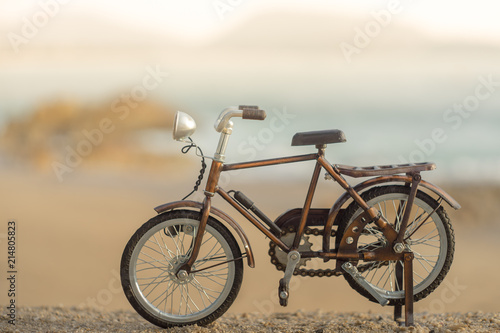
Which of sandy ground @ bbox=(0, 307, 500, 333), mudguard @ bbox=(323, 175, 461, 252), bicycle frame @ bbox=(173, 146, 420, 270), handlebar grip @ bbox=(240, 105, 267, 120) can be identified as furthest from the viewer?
sandy ground @ bbox=(0, 307, 500, 333)

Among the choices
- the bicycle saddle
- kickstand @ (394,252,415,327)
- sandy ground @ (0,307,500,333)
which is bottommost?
sandy ground @ (0,307,500,333)

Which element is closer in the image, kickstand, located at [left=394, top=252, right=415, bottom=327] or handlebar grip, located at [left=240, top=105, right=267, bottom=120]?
handlebar grip, located at [left=240, top=105, right=267, bottom=120]

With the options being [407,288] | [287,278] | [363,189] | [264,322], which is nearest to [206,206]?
[287,278]

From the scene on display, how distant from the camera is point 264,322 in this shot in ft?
19.3

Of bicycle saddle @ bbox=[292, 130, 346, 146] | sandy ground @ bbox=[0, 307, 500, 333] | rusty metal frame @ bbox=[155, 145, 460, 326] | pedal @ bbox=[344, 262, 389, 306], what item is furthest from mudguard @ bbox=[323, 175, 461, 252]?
sandy ground @ bbox=[0, 307, 500, 333]

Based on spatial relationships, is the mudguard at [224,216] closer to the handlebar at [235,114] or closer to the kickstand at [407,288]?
the handlebar at [235,114]

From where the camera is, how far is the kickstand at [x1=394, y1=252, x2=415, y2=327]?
16.8ft

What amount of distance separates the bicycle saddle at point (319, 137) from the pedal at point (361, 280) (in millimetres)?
1010

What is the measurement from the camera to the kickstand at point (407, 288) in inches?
202

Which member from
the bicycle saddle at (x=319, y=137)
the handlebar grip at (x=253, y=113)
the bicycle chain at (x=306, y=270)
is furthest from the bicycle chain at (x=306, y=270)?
the handlebar grip at (x=253, y=113)

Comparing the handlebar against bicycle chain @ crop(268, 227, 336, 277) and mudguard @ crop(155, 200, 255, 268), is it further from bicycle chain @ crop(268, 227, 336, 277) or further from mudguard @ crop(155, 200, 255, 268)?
bicycle chain @ crop(268, 227, 336, 277)

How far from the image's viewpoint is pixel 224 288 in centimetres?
510

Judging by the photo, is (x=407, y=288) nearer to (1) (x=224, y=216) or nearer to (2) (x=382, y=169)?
(2) (x=382, y=169)

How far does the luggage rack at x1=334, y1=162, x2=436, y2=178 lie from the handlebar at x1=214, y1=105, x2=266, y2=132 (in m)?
0.74
